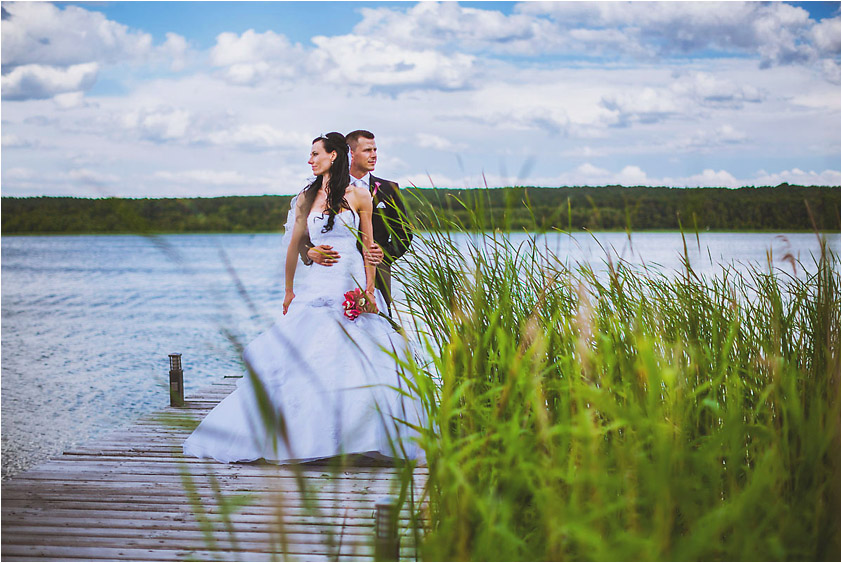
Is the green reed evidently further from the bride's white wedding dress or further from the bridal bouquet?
the bridal bouquet

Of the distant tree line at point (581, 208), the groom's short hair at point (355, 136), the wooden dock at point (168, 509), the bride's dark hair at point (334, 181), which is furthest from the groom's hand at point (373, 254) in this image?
the wooden dock at point (168, 509)

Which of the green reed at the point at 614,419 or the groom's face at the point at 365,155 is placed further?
the groom's face at the point at 365,155

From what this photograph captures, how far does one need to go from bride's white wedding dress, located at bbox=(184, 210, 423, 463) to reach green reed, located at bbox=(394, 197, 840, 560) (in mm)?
1153

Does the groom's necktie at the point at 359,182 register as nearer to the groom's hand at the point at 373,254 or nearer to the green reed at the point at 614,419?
the groom's hand at the point at 373,254

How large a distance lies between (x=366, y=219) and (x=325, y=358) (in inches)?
39.7

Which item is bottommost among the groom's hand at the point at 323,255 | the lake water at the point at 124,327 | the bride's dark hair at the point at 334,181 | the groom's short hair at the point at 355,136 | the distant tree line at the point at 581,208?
the lake water at the point at 124,327

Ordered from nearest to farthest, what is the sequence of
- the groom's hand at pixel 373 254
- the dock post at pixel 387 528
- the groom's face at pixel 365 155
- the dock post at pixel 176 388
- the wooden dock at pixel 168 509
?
the dock post at pixel 387 528, the wooden dock at pixel 168 509, the groom's hand at pixel 373 254, the groom's face at pixel 365 155, the dock post at pixel 176 388

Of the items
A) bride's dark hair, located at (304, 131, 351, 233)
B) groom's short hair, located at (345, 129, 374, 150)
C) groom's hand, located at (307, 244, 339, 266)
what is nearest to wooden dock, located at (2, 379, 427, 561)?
groom's hand, located at (307, 244, 339, 266)

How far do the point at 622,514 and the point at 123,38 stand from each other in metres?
3.56

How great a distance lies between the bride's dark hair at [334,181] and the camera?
474 centimetres

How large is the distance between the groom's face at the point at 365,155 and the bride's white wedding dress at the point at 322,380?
2.21ft

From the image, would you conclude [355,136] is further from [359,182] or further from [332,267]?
[332,267]

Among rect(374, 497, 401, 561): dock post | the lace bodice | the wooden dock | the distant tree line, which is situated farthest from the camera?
the lace bodice

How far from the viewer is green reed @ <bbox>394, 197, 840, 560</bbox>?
175 cm
